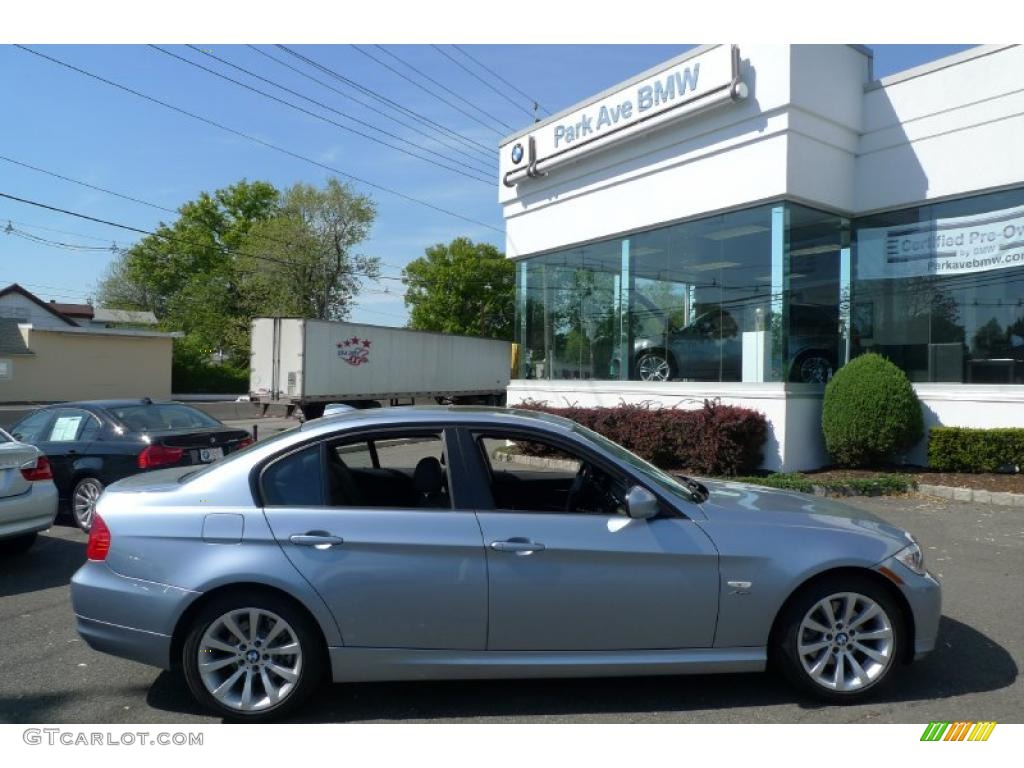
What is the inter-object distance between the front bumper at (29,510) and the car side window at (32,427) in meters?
2.32

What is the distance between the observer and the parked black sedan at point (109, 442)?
337 inches

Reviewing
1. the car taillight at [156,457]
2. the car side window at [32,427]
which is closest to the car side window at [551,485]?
the car taillight at [156,457]

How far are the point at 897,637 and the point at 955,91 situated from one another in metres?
10.8

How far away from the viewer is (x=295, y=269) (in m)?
48.3

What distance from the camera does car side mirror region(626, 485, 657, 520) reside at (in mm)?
3934

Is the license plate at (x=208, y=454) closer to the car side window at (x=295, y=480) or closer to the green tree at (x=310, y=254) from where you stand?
the car side window at (x=295, y=480)

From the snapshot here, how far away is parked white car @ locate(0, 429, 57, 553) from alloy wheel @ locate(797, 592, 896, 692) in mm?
6437

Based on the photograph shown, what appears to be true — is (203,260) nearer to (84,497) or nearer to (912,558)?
(84,497)
